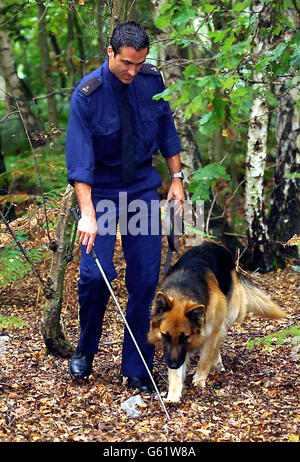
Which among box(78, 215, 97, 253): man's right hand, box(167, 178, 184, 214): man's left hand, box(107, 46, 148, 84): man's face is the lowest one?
box(78, 215, 97, 253): man's right hand

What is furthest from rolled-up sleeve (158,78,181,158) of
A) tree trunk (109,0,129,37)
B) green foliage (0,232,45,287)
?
green foliage (0,232,45,287)

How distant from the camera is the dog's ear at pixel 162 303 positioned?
190 inches

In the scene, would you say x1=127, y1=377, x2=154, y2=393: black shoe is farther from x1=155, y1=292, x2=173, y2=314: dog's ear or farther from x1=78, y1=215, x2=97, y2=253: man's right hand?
x1=78, y1=215, x2=97, y2=253: man's right hand

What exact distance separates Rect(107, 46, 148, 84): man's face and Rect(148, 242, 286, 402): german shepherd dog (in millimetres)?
1688

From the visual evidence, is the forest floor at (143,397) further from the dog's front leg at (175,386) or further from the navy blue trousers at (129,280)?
the navy blue trousers at (129,280)

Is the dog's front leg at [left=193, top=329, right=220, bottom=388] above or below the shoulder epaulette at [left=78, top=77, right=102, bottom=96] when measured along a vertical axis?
below

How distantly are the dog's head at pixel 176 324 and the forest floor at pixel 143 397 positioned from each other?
1.35 ft

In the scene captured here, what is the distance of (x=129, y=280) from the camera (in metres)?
5.06

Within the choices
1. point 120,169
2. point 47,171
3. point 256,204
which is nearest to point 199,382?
point 120,169

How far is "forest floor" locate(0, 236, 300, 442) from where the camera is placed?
4.30 m

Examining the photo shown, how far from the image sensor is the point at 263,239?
8.50 m

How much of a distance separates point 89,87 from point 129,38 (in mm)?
489

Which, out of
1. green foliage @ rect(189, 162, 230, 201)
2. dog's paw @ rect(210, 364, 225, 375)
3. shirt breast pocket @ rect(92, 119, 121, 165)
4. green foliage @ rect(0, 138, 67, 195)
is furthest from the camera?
green foliage @ rect(0, 138, 67, 195)
